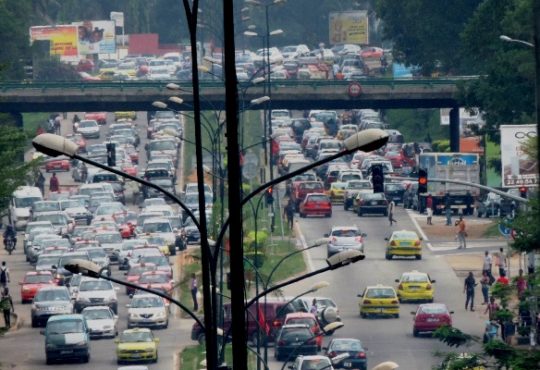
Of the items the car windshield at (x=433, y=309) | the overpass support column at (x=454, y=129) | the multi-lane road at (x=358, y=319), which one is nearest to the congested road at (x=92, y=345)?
the multi-lane road at (x=358, y=319)

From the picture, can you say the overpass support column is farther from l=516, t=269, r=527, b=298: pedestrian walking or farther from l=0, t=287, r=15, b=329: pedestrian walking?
l=516, t=269, r=527, b=298: pedestrian walking

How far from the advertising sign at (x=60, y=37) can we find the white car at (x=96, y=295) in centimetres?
9644

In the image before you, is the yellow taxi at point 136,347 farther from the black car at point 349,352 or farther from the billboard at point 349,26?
the billboard at point 349,26

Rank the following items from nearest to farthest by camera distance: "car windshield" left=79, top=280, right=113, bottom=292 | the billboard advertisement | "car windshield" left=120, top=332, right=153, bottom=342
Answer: "car windshield" left=120, top=332, right=153, bottom=342 < "car windshield" left=79, top=280, right=113, bottom=292 < the billboard advertisement

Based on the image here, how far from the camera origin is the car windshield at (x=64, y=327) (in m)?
61.7

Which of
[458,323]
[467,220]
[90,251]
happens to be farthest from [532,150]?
[467,220]

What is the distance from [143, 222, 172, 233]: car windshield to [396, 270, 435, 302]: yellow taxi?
18012 mm

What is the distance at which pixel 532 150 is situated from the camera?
5888cm

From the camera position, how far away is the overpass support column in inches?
4387

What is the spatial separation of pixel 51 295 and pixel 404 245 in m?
17.6

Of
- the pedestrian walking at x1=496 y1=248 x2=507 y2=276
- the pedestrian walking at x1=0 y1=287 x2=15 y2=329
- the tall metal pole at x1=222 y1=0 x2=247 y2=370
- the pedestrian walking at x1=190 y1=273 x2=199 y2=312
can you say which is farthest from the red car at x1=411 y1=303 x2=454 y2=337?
the tall metal pole at x1=222 y1=0 x2=247 y2=370

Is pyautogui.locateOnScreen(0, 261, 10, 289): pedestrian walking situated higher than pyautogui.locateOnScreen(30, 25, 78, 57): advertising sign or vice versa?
pyautogui.locateOnScreen(30, 25, 78, 57): advertising sign

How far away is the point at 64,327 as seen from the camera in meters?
61.7

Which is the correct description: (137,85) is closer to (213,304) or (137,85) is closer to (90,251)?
(90,251)
